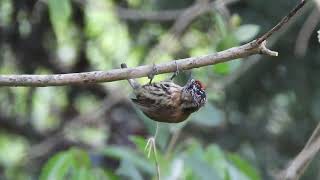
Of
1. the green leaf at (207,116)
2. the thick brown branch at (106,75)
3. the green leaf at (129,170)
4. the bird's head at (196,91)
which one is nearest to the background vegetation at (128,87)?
the green leaf at (207,116)

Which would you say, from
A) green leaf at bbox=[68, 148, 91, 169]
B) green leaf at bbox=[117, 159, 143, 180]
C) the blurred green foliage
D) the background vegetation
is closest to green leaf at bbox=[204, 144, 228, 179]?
the blurred green foliage

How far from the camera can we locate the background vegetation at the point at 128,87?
14.0 ft

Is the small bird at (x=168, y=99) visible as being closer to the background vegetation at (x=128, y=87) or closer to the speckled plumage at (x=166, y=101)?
the speckled plumage at (x=166, y=101)

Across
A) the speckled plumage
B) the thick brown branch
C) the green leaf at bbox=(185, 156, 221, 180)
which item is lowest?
the green leaf at bbox=(185, 156, 221, 180)

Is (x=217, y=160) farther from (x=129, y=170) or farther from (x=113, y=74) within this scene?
(x=113, y=74)

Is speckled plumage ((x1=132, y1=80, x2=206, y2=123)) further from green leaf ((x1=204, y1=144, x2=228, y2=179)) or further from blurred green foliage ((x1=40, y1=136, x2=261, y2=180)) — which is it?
green leaf ((x1=204, y1=144, x2=228, y2=179))

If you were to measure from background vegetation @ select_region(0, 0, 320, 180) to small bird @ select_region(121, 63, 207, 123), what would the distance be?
1438 millimetres

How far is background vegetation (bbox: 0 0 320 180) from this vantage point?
4.27 m

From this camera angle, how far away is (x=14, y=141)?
15.9 ft

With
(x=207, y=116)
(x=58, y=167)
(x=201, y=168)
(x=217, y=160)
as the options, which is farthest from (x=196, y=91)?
(x=207, y=116)

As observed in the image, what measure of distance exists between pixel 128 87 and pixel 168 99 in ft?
5.38

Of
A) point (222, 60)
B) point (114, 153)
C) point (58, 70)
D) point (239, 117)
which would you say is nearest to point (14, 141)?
point (58, 70)

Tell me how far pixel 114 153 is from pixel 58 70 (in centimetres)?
171

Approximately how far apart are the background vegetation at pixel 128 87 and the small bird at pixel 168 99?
1.44 m
